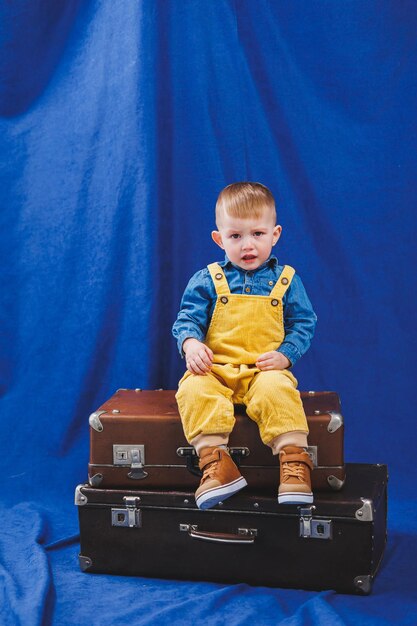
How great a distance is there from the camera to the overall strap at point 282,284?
2.55m

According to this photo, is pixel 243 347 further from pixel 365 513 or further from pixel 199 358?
pixel 365 513

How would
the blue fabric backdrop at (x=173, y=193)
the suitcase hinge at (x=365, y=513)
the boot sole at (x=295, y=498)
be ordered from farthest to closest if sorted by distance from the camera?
the blue fabric backdrop at (x=173, y=193), the suitcase hinge at (x=365, y=513), the boot sole at (x=295, y=498)

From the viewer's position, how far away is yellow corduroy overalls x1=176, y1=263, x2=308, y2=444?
2359mm

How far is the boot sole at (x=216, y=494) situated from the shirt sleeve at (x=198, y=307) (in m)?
0.43

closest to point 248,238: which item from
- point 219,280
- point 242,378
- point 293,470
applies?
point 219,280

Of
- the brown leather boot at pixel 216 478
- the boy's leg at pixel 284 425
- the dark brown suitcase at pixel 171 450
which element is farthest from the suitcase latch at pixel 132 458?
the boy's leg at pixel 284 425

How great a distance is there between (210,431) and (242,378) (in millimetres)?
203

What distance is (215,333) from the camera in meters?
2.56

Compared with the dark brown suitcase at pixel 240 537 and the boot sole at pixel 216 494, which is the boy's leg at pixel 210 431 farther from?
the dark brown suitcase at pixel 240 537

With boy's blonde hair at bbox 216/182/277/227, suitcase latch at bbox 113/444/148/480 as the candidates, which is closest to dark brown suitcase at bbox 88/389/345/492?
suitcase latch at bbox 113/444/148/480

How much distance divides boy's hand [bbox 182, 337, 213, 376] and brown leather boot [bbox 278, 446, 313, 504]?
31 cm

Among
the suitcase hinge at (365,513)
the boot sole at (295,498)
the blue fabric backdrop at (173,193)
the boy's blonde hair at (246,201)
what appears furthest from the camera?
the blue fabric backdrop at (173,193)

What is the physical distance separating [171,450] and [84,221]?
3.42ft

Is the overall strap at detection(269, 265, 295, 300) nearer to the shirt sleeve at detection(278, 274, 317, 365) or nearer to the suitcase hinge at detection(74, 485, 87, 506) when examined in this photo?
the shirt sleeve at detection(278, 274, 317, 365)
